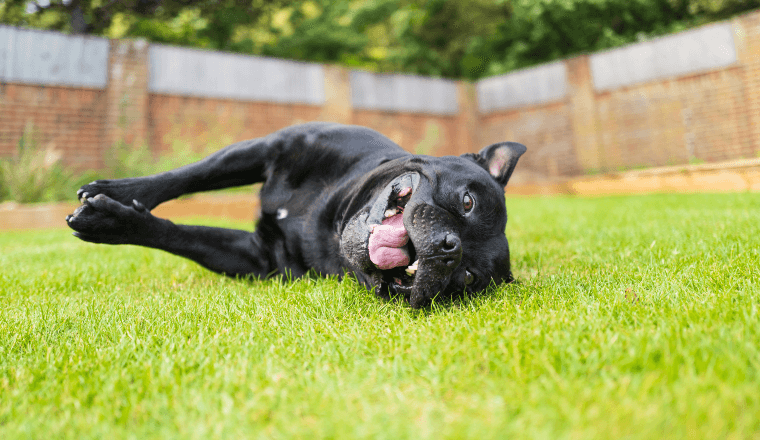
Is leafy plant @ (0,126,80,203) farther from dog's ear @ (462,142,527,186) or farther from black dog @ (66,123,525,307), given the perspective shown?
dog's ear @ (462,142,527,186)

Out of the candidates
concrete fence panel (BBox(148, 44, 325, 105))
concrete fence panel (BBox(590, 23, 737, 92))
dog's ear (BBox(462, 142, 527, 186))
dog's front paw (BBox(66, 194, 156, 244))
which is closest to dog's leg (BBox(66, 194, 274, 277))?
dog's front paw (BBox(66, 194, 156, 244))

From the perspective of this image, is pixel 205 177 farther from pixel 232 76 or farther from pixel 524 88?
pixel 524 88

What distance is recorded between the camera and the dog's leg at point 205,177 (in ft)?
7.24

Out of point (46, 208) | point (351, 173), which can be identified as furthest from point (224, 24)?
point (351, 173)

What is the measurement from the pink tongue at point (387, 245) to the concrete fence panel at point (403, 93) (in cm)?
1123

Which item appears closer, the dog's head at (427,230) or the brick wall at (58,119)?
the dog's head at (427,230)

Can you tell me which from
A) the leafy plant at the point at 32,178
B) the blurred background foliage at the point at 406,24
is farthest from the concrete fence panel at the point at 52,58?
the blurred background foliage at the point at 406,24

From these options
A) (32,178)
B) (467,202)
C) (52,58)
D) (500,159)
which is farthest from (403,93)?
(467,202)

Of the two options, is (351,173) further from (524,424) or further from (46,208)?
(46,208)

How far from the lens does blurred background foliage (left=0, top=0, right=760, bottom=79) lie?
1416 cm

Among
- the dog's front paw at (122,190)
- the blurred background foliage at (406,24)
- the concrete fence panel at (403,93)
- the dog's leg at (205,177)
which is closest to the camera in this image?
the dog's front paw at (122,190)

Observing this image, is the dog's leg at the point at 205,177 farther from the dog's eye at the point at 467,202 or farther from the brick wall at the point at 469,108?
the brick wall at the point at 469,108

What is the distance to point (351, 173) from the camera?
2285 millimetres

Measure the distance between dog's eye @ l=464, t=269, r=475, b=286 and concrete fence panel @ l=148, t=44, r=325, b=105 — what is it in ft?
33.3
